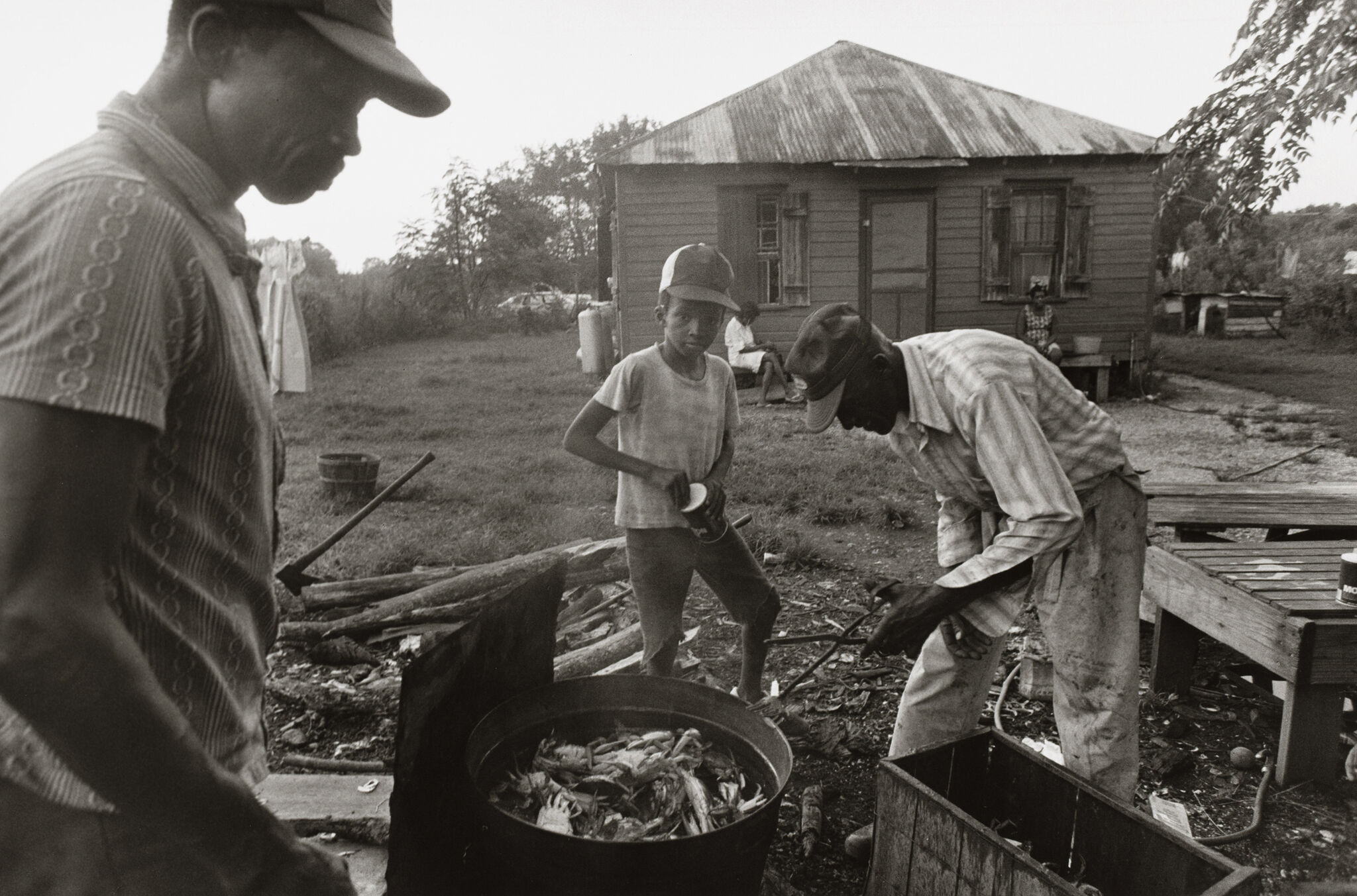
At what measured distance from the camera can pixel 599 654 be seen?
5.02m

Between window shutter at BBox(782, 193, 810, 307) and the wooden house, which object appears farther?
window shutter at BBox(782, 193, 810, 307)

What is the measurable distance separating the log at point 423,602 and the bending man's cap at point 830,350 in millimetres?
2663

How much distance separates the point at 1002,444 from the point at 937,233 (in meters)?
13.1

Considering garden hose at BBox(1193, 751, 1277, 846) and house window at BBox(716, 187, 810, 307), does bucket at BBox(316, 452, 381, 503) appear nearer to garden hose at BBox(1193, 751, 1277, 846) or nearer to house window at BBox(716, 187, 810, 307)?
garden hose at BBox(1193, 751, 1277, 846)

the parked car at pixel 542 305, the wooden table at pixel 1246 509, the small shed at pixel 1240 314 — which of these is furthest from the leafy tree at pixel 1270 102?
the parked car at pixel 542 305

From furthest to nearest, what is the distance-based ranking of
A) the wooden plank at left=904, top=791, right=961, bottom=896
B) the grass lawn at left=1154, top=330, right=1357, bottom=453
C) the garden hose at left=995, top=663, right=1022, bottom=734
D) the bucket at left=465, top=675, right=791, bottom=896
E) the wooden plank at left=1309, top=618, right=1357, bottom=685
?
the grass lawn at left=1154, top=330, right=1357, bottom=453 < the garden hose at left=995, top=663, right=1022, bottom=734 < the wooden plank at left=1309, top=618, right=1357, bottom=685 < the wooden plank at left=904, top=791, right=961, bottom=896 < the bucket at left=465, top=675, right=791, bottom=896

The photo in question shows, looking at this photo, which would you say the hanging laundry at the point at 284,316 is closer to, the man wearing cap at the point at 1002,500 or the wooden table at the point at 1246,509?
the man wearing cap at the point at 1002,500

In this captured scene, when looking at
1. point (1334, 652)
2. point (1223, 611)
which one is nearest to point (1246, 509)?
point (1223, 611)

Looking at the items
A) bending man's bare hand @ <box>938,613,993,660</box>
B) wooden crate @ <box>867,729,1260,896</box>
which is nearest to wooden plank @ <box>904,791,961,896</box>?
wooden crate @ <box>867,729,1260,896</box>

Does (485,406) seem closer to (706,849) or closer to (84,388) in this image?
(706,849)

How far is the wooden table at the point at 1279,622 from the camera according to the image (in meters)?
3.90

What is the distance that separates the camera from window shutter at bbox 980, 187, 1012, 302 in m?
14.9

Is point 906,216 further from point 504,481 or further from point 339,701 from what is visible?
point 339,701

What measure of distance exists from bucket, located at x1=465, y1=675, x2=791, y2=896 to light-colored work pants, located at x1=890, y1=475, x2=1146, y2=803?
106 cm
